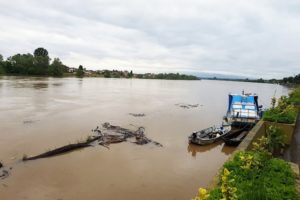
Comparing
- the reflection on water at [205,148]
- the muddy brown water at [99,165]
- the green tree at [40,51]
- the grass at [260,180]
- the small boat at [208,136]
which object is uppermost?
the green tree at [40,51]

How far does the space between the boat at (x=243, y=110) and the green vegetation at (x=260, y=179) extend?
1561 centimetres

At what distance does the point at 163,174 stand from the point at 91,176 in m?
3.03

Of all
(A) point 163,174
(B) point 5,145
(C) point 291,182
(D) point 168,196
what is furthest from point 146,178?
(B) point 5,145

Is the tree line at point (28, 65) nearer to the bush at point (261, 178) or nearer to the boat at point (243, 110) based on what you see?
the boat at point (243, 110)

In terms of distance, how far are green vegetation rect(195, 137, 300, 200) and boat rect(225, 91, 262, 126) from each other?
1561cm

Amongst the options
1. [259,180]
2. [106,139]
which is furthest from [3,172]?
[259,180]

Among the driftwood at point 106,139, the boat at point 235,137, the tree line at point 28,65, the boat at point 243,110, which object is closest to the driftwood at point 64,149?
the driftwood at point 106,139

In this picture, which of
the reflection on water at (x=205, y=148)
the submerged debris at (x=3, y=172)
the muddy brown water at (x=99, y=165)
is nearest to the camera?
the muddy brown water at (x=99, y=165)

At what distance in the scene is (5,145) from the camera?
47.6ft

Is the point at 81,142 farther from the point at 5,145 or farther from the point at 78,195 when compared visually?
the point at 78,195

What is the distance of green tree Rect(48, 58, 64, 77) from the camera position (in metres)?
102

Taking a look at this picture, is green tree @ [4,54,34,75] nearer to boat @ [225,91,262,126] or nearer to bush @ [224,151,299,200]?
boat @ [225,91,262,126]

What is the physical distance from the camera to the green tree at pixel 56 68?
10232 cm

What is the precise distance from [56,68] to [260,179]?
351ft
